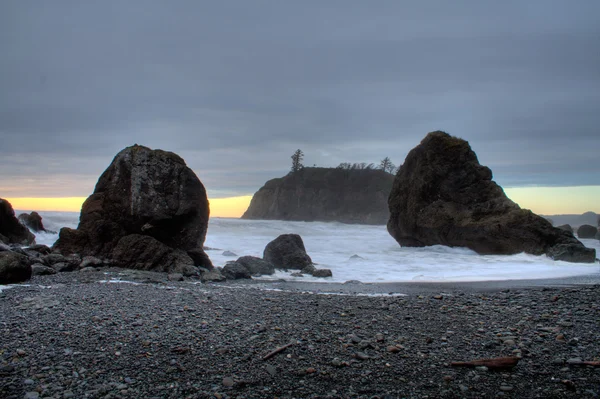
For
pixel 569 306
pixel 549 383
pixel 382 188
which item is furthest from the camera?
Answer: pixel 382 188

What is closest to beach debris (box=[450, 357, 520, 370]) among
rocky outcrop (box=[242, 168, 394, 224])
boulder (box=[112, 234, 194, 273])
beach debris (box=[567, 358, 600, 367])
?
beach debris (box=[567, 358, 600, 367])

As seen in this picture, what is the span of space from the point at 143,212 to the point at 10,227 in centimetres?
713

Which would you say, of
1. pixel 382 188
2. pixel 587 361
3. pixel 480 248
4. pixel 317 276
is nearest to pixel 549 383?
pixel 587 361

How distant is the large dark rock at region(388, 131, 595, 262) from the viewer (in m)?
15.4

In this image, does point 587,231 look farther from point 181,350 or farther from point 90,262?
point 181,350

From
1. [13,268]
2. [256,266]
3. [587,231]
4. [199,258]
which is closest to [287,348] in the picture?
[13,268]

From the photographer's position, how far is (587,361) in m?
3.46

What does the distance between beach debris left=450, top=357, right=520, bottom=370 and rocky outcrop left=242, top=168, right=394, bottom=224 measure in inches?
2572

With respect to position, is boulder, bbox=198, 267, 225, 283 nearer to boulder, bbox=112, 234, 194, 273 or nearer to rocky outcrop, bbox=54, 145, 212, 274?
boulder, bbox=112, 234, 194, 273

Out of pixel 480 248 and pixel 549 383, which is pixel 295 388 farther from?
pixel 480 248

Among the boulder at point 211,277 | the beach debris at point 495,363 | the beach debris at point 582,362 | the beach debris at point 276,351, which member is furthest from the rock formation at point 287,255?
the beach debris at point 582,362

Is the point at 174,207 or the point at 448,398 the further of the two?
the point at 174,207

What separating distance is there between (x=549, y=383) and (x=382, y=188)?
230 ft

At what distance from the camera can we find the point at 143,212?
10602 millimetres
